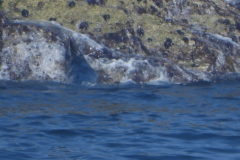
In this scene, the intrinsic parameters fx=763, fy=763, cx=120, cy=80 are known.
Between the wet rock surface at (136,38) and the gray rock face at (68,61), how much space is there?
0.08 ft

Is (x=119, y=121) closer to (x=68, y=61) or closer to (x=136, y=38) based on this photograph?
(x=68, y=61)

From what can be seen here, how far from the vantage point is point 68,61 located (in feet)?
60.8

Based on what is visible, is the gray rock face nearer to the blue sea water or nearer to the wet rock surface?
the wet rock surface

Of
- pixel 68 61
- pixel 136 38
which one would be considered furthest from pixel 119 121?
pixel 136 38

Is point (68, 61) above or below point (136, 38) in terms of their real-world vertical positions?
below

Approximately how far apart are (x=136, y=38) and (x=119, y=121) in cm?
590

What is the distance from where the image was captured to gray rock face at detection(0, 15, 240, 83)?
59.8ft

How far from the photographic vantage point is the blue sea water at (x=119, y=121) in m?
12.2

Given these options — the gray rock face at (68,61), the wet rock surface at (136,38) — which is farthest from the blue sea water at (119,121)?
the wet rock surface at (136,38)

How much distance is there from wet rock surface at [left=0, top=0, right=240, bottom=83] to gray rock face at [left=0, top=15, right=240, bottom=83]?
0.08 feet

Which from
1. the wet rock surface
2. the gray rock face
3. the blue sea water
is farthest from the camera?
the wet rock surface

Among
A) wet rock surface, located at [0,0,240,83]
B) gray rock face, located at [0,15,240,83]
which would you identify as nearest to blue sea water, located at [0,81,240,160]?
gray rock face, located at [0,15,240,83]

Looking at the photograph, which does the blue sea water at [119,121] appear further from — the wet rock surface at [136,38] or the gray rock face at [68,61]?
the wet rock surface at [136,38]

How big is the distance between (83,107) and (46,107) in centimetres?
75
